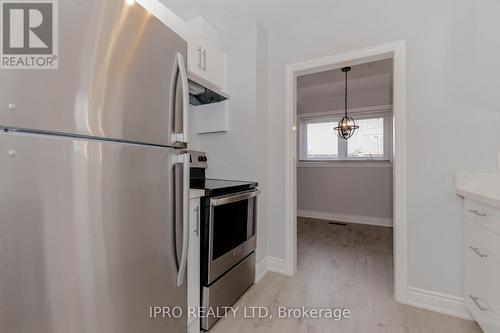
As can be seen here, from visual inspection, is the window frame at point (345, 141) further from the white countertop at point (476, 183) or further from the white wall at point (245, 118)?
the white wall at point (245, 118)

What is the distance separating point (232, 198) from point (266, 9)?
176 centimetres

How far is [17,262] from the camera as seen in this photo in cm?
66

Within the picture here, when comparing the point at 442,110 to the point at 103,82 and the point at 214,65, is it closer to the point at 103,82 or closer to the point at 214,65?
the point at 214,65

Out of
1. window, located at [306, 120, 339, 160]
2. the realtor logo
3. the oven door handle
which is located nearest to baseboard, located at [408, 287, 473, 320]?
the oven door handle

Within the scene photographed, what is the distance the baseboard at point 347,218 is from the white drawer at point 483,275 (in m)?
2.67

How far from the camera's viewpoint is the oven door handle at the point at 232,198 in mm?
1568

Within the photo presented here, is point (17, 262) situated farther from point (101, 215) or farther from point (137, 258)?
point (137, 258)

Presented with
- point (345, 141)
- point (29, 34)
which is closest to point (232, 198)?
point (29, 34)

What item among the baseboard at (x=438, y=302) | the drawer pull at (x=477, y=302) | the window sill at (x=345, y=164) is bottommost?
the baseboard at (x=438, y=302)

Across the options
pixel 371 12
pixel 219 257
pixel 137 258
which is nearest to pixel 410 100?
pixel 371 12

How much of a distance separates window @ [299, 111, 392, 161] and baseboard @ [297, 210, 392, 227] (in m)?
1.12

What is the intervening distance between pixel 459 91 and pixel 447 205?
0.86m

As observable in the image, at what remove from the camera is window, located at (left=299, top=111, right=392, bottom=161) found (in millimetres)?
4277

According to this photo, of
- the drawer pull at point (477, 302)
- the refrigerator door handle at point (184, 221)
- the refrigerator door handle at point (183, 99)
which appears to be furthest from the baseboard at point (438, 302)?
the refrigerator door handle at point (183, 99)
